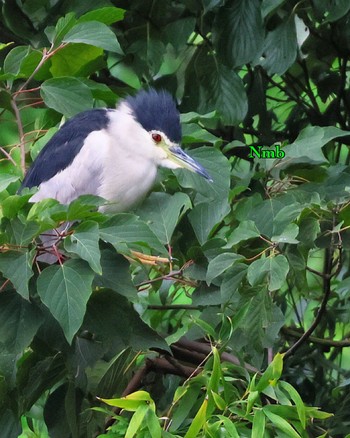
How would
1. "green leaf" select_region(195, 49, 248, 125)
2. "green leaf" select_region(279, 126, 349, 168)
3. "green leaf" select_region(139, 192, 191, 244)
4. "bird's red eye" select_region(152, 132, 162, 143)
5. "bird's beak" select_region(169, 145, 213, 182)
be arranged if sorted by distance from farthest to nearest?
"green leaf" select_region(195, 49, 248, 125)
"bird's red eye" select_region(152, 132, 162, 143)
"bird's beak" select_region(169, 145, 213, 182)
"green leaf" select_region(279, 126, 349, 168)
"green leaf" select_region(139, 192, 191, 244)

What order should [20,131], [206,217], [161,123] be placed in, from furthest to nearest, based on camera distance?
[161,123]
[20,131]
[206,217]

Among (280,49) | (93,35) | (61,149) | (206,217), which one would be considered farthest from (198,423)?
(280,49)

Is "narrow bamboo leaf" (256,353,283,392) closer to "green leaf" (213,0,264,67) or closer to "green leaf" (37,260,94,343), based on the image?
"green leaf" (37,260,94,343)

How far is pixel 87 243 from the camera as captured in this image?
1.98 meters

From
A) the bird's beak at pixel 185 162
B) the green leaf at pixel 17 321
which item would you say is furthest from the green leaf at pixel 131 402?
the bird's beak at pixel 185 162

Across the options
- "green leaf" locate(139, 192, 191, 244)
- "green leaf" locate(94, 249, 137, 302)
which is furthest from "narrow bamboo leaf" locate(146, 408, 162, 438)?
"green leaf" locate(139, 192, 191, 244)

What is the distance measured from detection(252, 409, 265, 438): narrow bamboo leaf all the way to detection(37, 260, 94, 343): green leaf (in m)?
0.35

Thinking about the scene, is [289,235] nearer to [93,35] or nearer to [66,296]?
[66,296]

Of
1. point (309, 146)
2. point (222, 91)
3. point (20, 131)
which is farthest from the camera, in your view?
point (222, 91)

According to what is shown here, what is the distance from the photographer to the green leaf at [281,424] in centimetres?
195

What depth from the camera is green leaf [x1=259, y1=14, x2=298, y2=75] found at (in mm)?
3082

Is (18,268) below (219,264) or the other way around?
the other way around

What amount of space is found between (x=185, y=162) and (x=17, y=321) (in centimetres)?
91

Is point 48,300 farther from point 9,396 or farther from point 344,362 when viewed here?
point 344,362
